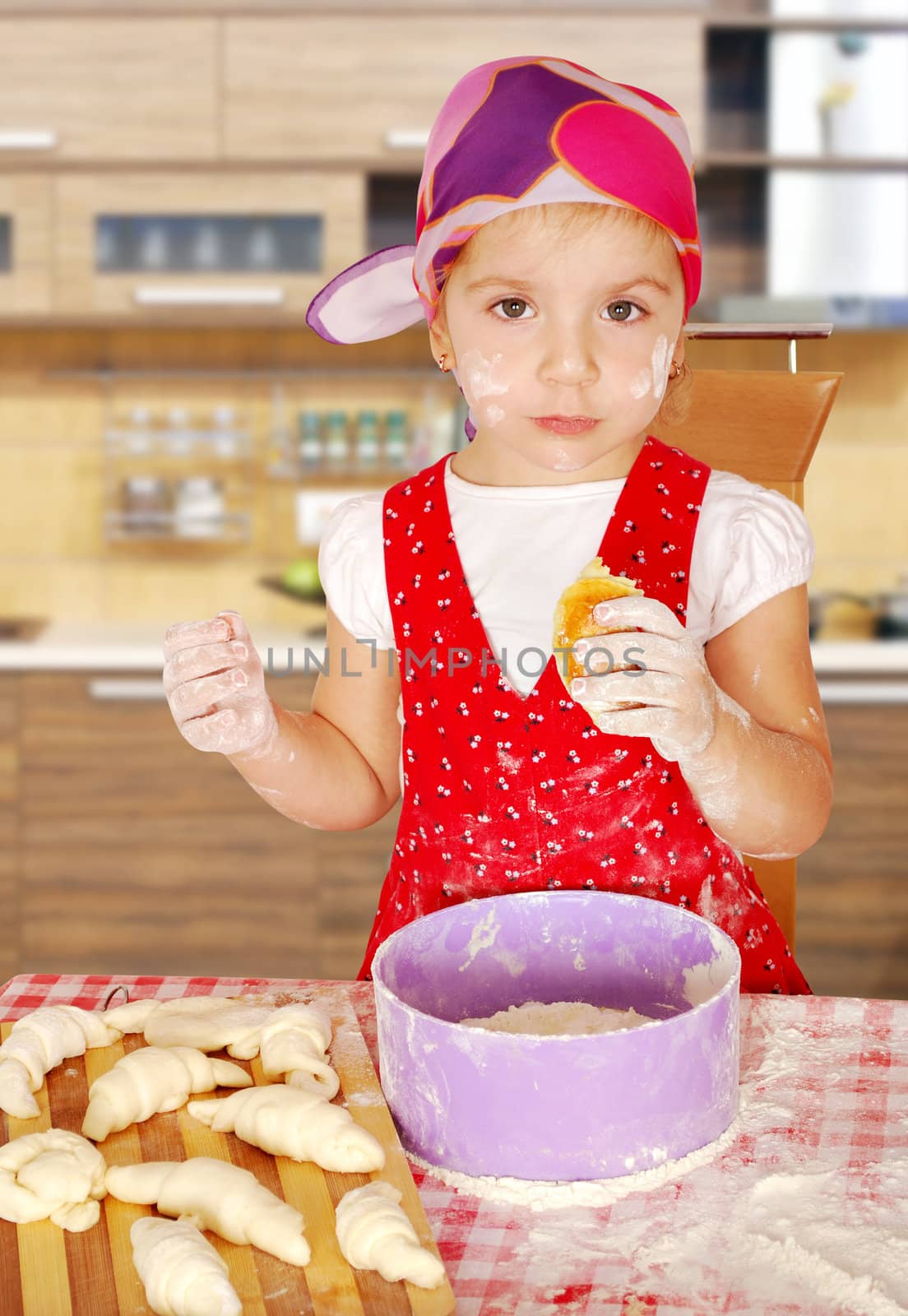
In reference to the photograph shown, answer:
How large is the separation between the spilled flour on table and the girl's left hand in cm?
23

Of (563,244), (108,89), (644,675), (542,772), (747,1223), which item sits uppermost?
(108,89)

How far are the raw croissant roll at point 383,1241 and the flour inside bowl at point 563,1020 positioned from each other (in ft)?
0.57

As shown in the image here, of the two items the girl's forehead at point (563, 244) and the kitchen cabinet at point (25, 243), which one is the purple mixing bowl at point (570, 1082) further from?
the kitchen cabinet at point (25, 243)

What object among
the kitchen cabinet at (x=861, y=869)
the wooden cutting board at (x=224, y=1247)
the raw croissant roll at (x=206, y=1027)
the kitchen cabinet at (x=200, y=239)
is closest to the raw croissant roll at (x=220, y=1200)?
the wooden cutting board at (x=224, y=1247)

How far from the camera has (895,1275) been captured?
2.01ft

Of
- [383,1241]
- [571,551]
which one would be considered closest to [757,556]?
[571,551]

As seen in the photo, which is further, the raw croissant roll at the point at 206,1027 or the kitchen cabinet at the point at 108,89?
the kitchen cabinet at the point at 108,89

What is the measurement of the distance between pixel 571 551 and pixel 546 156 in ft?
1.04

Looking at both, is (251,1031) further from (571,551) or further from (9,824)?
(9,824)

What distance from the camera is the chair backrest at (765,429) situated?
133cm

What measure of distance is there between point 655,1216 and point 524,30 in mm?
2577

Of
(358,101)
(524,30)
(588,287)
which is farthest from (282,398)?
(588,287)

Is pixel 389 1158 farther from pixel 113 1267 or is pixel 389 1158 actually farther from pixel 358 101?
pixel 358 101

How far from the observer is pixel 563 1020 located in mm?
817
